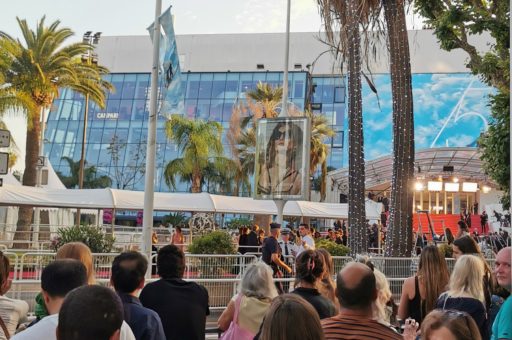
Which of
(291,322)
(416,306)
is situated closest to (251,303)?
(416,306)

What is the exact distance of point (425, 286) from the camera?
507cm

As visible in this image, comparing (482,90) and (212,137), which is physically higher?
(482,90)

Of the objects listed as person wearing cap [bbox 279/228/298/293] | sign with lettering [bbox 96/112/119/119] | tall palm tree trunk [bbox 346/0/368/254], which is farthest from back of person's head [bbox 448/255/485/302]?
sign with lettering [bbox 96/112/119/119]

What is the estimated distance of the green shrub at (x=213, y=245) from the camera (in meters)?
16.7

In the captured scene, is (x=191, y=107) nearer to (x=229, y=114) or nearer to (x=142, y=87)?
(x=229, y=114)

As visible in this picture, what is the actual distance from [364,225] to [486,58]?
16.5 feet

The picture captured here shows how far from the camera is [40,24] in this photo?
27.8 metres

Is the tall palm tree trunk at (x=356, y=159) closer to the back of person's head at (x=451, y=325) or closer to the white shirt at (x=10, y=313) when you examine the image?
the white shirt at (x=10, y=313)

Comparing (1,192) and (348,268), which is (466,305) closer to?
(348,268)

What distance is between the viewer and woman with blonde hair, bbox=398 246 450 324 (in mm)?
5035

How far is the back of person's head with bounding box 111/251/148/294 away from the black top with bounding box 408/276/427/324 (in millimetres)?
2366

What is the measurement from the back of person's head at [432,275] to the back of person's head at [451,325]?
2.52m

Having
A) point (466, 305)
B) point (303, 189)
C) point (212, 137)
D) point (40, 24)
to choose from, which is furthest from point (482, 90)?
point (466, 305)

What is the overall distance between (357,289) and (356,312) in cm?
12
